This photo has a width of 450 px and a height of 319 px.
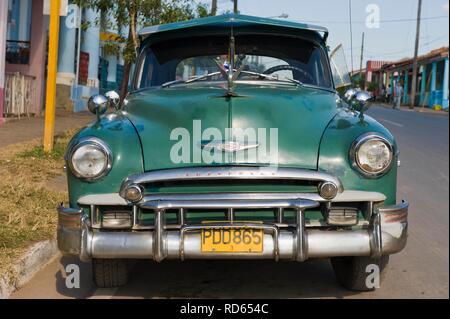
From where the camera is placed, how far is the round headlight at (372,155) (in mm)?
3488

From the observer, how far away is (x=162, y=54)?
4.98 meters

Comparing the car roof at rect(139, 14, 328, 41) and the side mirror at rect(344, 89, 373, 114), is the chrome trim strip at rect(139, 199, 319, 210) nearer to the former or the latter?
the side mirror at rect(344, 89, 373, 114)

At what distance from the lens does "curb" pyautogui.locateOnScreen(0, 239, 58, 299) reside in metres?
4.01

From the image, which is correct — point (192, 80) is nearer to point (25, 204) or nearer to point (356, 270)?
point (356, 270)

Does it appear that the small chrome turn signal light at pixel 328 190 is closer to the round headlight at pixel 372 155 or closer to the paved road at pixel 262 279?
the round headlight at pixel 372 155

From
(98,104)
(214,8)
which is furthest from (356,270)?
(214,8)

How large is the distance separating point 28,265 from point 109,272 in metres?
0.77

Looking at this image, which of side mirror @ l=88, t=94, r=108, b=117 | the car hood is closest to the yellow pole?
side mirror @ l=88, t=94, r=108, b=117

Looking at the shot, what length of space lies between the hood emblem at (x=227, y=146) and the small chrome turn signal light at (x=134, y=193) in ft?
1.46

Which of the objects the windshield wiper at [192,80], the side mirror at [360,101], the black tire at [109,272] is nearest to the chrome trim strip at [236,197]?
the black tire at [109,272]

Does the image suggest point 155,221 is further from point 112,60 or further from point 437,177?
point 112,60
